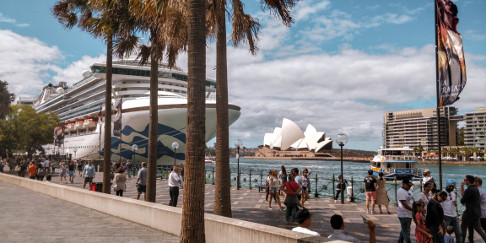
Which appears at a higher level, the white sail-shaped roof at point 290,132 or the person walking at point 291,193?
the white sail-shaped roof at point 290,132

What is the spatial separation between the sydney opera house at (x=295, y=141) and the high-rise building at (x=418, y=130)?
1388 inches

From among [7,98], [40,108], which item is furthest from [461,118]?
[7,98]

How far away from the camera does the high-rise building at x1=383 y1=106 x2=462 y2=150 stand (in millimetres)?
173500

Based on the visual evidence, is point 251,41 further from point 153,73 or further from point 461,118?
point 461,118

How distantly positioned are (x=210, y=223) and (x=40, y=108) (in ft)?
282

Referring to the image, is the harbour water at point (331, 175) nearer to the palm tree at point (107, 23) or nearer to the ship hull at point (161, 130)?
the ship hull at point (161, 130)

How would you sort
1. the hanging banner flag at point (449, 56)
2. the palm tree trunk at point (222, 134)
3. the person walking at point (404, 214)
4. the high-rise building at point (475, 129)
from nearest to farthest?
the person walking at point (404, 214)
the hanging banner flag at point (449, 56)
the palm tree trunk at point (222, 134)
the high-rise building at point (475, 129)

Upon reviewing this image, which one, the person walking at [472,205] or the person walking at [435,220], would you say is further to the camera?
the person walking at [472,205]

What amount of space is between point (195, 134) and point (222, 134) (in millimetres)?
4307

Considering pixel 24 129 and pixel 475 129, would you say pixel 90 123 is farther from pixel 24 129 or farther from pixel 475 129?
pixel 475 129

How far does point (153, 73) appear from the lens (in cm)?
1238

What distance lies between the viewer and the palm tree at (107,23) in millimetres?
11922

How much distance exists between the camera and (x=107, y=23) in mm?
12039

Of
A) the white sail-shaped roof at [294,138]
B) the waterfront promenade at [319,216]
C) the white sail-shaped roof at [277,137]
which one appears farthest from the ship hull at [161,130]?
the white sail-shaped roof at [277,137]
